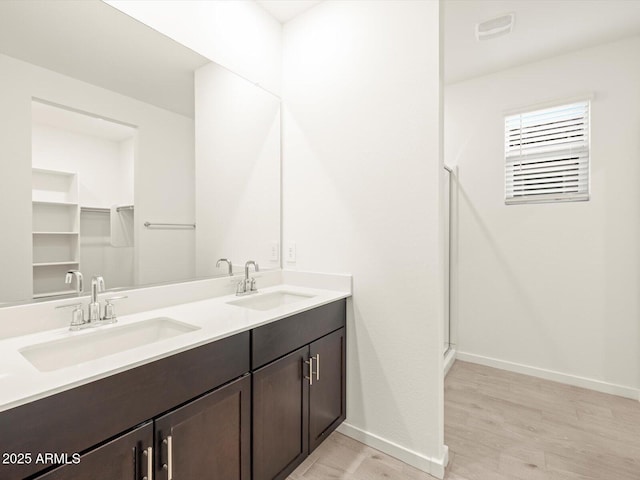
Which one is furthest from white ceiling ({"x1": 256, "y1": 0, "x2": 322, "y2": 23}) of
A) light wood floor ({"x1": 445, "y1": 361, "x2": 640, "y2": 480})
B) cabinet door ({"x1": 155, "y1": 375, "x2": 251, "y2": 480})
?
light wood floor ({"x1": 445, "y1": 361, "x2": 640, "y2": 480})

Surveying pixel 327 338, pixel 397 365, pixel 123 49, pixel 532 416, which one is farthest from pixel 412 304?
pixel 123 49

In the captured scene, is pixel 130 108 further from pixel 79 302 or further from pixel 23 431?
pixel 23 431

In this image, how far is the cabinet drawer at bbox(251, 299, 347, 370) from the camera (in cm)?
134

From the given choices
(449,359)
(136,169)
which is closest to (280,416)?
(136,169)

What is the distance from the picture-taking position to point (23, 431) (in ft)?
2.41

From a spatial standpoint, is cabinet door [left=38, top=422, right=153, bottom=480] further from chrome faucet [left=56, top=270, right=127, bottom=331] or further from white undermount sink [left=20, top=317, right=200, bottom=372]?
chrome faucet [left=56, top=270, right=127, bottom=331]

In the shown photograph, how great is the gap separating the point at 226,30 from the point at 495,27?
1.83m

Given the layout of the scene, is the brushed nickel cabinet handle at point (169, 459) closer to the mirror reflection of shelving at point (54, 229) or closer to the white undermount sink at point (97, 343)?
the white undermount sink at point (97, 343)

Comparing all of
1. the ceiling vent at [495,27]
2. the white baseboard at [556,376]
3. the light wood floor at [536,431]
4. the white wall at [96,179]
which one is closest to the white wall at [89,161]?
the white wall at [96,179]

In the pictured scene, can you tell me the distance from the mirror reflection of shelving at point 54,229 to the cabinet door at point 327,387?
1131mm

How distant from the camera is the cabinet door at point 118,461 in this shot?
31.6 inches

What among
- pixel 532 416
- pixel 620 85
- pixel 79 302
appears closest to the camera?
pixel 79 302

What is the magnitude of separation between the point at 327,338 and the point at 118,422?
1051 mm

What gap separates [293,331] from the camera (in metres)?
1.52
